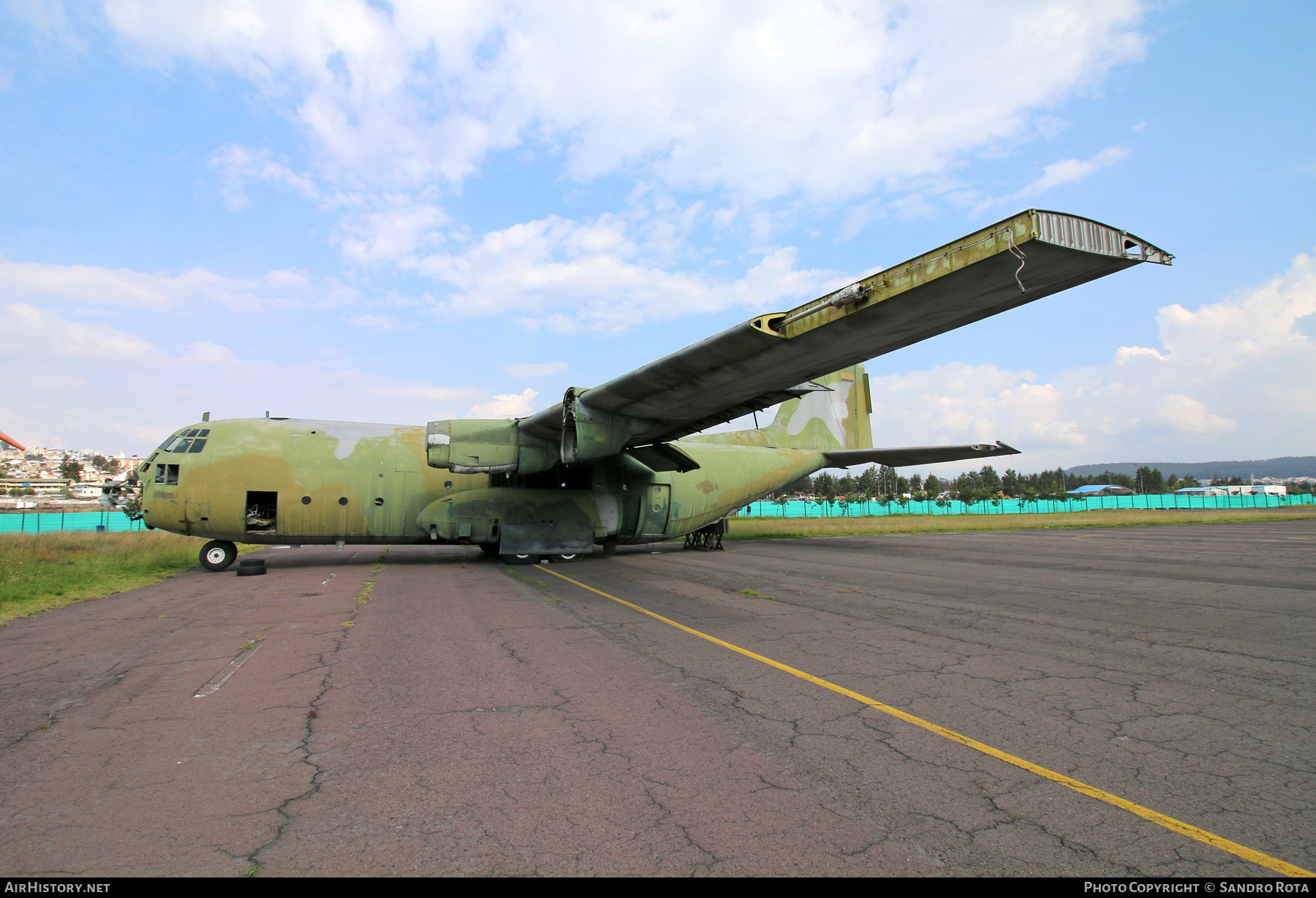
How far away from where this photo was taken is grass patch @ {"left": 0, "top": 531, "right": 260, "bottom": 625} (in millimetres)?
10766

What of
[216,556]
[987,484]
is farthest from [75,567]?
[987,484]

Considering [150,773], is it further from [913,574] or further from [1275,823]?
[913,574]

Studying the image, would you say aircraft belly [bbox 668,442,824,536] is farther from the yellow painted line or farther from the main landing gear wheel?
the yellow painted line

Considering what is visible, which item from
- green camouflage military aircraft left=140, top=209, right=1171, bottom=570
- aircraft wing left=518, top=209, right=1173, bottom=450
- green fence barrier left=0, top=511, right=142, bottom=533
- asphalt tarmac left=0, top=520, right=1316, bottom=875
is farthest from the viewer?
green fence barrier left=0, top=511, right=142, bottom=533

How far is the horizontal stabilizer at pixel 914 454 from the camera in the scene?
1838cm

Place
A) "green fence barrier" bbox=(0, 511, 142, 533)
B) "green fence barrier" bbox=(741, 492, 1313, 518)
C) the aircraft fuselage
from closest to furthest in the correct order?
the aircraft fuselage
"green fence barrier" bbox=(0, 511, 142, 533)
"green fence barrier" bbox=(741, 492, 1313, 518)

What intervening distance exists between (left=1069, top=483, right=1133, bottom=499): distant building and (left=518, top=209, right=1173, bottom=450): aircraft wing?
99313mm

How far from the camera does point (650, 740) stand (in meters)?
4.27

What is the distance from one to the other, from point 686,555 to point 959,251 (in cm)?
1421

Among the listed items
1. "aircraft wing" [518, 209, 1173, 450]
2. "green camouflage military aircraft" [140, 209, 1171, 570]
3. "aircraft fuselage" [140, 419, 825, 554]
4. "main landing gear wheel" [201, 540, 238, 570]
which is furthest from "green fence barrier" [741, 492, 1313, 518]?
"main landing gear wheel" [201, 540, 238, 570]

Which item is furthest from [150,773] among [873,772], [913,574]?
[913,574]

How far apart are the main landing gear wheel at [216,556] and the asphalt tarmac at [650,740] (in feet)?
21.4

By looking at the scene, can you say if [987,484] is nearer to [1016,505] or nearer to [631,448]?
[1016,505]

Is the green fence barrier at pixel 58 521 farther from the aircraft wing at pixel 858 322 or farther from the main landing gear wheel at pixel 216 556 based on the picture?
the aircraft wing at pixel 858 322
